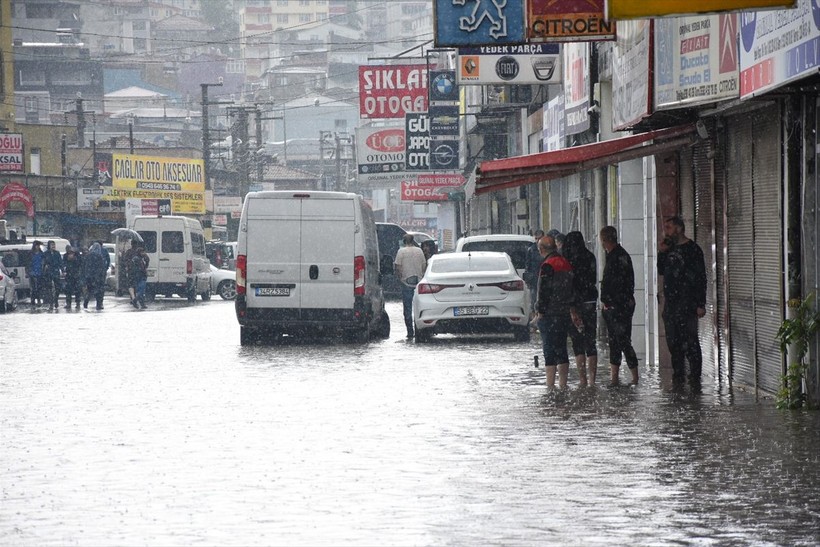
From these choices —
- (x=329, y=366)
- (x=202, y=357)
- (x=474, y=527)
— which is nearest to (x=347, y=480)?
(x=474, y=527)

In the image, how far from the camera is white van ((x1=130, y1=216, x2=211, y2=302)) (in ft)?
156

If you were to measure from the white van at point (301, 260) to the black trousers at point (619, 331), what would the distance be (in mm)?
7489

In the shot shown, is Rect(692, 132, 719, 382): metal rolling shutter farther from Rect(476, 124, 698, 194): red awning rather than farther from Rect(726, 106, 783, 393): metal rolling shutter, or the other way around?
Rect(726, 106, 783, 393): metal rolling shutter

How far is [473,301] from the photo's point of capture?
24.7 m

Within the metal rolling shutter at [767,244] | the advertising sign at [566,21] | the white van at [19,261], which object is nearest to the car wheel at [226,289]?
the white van at [19,261]

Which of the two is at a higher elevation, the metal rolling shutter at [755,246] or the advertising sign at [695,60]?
the advertising sign at [695,60]

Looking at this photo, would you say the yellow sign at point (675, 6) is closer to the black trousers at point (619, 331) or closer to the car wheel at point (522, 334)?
the black trousers at point (619, 331)

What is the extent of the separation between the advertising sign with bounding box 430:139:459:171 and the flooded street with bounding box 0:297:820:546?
34.9 metres

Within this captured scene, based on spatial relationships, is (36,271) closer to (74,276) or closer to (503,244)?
(74,276)

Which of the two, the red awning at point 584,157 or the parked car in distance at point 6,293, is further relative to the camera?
the parked car in distance at point 6,293

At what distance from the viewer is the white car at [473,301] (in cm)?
2462

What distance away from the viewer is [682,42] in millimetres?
15570

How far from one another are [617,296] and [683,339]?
871 mm

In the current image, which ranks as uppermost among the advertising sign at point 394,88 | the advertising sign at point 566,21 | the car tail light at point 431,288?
the advertising sign at point 394,88
